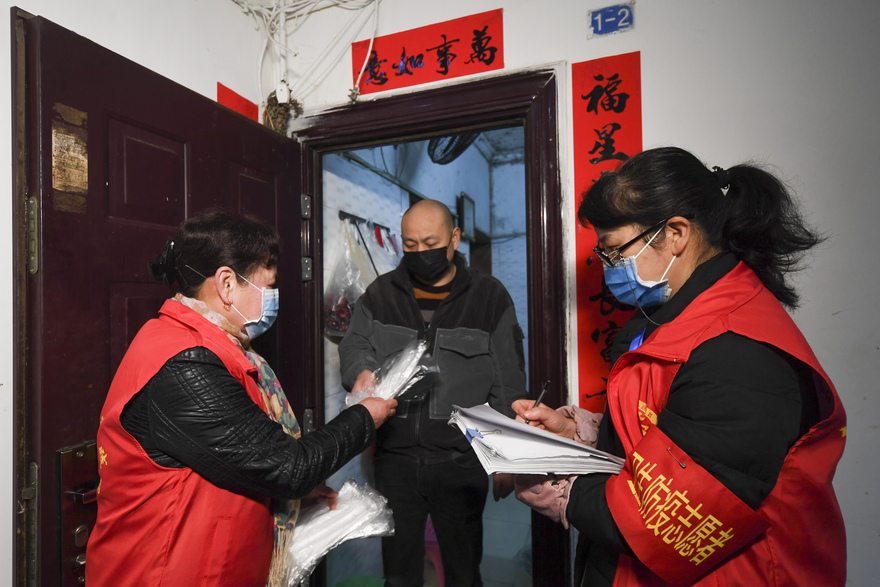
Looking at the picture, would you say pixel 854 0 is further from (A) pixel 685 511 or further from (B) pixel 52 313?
(B) pixel 52 313

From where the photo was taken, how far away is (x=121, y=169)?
1.31 meters

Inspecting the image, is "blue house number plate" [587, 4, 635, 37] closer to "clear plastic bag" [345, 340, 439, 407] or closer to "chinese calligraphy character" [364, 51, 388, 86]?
"chinese calligraphy character" [364, 51, 388, 86]

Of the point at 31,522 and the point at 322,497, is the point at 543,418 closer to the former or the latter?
the point at 322,497

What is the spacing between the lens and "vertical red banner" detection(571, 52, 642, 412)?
1658 mm

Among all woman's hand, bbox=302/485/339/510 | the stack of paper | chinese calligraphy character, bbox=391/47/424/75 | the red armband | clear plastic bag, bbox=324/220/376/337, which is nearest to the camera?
the red armband

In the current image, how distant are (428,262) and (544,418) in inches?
39.5

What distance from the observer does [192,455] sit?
0.96 meters

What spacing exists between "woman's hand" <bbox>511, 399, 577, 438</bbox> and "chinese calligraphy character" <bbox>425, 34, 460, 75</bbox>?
136 cm

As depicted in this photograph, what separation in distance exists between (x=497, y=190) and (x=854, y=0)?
3.79 metres

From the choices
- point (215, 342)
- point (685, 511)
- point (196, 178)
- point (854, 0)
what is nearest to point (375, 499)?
point (215, 342)

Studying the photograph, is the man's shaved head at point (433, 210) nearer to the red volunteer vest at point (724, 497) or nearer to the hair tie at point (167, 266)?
the hair tie at point (167, 266)

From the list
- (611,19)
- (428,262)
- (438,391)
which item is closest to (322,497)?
(438,391)

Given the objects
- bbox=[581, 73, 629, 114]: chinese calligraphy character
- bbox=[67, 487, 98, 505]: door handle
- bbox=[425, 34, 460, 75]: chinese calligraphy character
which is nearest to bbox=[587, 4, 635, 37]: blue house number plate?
bbox=[581, 73, 629, 114]: chinese calligraphy character

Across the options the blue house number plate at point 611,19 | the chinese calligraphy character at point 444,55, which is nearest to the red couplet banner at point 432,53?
the chinese calligraphy character at point 444,55
